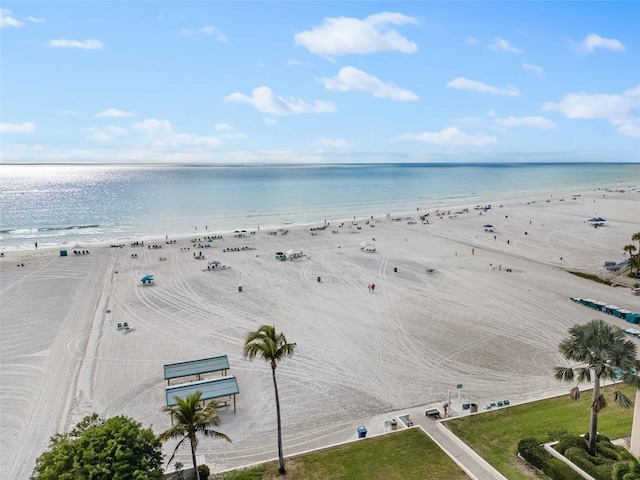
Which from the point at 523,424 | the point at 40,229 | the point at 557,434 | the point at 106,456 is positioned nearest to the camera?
the point at 106,456

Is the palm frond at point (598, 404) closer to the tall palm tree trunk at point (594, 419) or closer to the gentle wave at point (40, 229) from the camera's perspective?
the tall palm tree trunk at point (594, 419)

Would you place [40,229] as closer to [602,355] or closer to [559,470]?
[559,470]

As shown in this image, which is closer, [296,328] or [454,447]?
[454,447]

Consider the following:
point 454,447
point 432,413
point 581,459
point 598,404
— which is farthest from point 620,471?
point 432,413

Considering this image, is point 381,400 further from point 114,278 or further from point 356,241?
point 356,241

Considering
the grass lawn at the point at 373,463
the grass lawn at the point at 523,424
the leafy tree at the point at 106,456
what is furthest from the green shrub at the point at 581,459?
the leafy tree at the point at 106,456

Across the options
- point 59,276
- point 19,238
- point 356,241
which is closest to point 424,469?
point 59,276

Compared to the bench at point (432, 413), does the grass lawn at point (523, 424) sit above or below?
above
